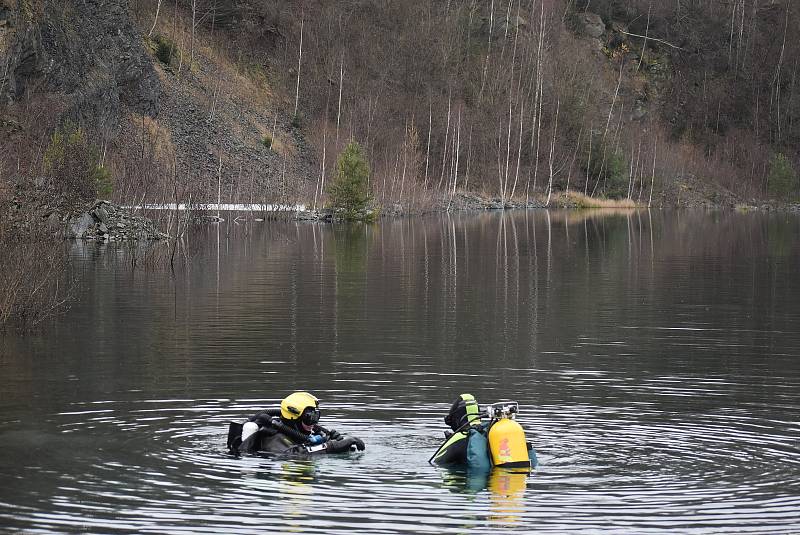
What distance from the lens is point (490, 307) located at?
3488cm

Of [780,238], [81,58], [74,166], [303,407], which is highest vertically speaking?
[81,58]

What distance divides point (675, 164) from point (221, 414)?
4565 inches

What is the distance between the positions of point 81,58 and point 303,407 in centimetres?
6660

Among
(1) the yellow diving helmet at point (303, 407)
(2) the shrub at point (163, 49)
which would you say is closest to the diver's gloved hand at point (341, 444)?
(1) the yellow diving helmet at point (303, 407)

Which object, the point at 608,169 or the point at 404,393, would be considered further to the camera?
the point at 608,169

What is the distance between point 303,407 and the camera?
16234 millimetres

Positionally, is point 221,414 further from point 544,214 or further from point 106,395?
point 544,214

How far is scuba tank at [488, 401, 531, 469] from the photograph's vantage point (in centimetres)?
1530

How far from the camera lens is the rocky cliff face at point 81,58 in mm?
68625

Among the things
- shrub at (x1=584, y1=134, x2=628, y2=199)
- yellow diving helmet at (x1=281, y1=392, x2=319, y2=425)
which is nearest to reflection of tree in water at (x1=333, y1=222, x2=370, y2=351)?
yellow diving helmet at (x1=281, y1=392, x2=319, y2=425)

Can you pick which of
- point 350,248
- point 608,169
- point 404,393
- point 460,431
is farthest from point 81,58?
point 460,431

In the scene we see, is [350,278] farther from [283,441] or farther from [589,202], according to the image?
[589,202]

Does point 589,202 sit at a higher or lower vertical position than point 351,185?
higher

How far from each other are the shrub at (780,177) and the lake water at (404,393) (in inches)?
3276
